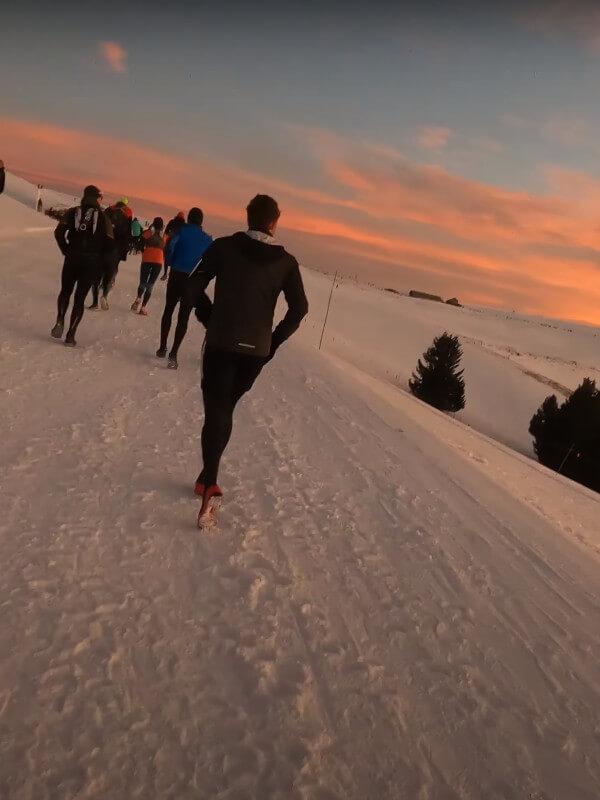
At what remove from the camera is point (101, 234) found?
670 cm

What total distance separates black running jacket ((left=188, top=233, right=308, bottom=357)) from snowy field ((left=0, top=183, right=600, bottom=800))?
1.21 m

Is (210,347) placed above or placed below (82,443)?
above

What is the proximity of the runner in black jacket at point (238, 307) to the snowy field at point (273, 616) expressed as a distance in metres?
0.72

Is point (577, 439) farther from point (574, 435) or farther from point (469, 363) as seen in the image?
point (469, 363)

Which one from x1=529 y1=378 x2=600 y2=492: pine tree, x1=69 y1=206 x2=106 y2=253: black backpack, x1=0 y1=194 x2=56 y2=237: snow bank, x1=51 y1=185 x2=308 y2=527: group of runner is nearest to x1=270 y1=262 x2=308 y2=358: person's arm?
x1=51 y1=185 x2=308 y2=527: group of runner

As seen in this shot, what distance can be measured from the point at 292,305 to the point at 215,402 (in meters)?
0.77

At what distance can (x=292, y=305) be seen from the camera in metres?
3.63

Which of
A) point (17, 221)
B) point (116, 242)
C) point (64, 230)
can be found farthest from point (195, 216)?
Result: point (17, 221)

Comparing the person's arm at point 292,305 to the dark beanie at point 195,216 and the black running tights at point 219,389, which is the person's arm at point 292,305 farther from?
the dark beanie at point 195,216

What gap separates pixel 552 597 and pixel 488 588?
0.53 m

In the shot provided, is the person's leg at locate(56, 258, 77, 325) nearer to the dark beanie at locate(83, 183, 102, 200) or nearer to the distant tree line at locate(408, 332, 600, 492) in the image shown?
the dark beanie at locate(83, 183, 102, 200)

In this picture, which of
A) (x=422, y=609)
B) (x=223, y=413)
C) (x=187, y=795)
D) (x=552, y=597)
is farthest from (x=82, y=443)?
(x=552, y=597)

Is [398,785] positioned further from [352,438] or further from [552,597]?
[352,438]

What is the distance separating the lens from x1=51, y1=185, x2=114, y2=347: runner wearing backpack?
6.63m
